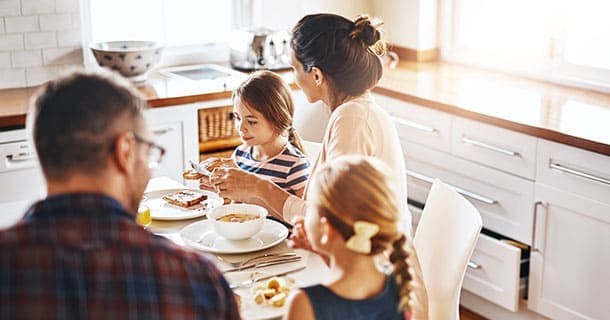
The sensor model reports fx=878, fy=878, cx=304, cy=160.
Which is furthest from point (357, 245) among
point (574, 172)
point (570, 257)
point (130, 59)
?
point (130, 59)

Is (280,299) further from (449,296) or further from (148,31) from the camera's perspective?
(148,31)

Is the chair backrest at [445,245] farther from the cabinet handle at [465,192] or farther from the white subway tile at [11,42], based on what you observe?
the white subway tile at [11,42]

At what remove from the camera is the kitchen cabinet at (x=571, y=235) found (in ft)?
9.35

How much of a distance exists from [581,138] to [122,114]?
1.96 m

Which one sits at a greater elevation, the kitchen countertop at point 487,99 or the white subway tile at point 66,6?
the white subway tile at point 66,6

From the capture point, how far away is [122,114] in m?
1.23

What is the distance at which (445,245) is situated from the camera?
7.50ft

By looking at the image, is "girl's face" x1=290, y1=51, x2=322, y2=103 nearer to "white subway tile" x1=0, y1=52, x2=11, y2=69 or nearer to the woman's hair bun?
the woman's hair bun

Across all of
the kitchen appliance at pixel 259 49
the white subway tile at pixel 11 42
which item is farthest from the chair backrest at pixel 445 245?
the white subway tile at pixel 11 42

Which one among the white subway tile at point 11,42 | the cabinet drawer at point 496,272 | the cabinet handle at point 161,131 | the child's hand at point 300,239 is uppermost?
the white subway tile at point 11,42

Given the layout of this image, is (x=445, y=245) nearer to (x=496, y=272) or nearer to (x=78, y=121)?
(x=496, y=272)

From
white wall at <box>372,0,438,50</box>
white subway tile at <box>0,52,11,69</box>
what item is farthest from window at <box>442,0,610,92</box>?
white subway tile at <box>0,52,11,69</box>

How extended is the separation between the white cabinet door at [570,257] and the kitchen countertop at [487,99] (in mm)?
215

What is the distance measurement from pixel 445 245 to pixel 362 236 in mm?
875
